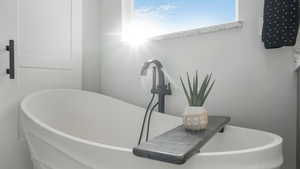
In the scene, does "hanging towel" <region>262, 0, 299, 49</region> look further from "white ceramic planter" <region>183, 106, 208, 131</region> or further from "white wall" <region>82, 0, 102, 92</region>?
"white wall" <region>82, 0, 102, 92</region>

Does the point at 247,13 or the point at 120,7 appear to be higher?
the point at 120,7

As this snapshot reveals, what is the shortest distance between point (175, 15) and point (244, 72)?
A: 2.55 ft

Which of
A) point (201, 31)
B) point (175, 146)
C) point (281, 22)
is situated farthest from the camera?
point (201, 31)

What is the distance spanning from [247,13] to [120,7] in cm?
118

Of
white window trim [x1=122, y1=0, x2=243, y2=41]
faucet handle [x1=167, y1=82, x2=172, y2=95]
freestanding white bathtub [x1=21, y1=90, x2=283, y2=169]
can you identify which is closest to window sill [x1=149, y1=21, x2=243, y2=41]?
white window trim [x1=122, y1=0, x2=243, y2=41]

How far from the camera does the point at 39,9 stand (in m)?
1.84

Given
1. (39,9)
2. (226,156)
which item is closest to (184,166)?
(226,156)

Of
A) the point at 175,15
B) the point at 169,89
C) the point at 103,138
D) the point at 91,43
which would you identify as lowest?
the point at 103,138

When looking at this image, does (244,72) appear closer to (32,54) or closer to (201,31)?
(201,31)

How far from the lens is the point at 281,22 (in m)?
1.29

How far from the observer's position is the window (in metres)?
1.78

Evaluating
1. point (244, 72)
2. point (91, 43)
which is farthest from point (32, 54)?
point (244, 72)

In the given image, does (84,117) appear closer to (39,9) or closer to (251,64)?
(39,9)

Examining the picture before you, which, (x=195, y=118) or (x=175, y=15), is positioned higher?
(x=175, y=15)
